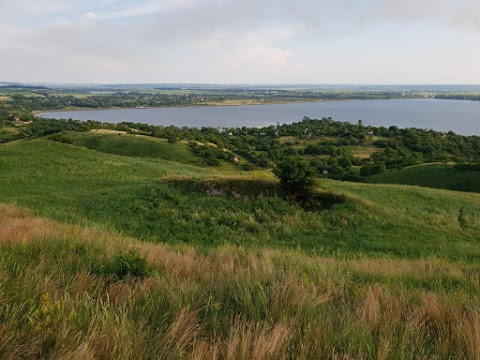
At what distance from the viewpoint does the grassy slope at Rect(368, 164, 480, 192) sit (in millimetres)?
30683

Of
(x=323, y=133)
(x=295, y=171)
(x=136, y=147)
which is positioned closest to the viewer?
(x=295, y=171)

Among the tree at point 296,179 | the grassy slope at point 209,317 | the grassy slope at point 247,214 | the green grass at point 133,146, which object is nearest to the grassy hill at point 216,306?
the grassy slope at point 209,317

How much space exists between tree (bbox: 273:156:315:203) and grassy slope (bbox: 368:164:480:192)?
1991 cm

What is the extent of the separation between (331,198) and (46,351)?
1601cm

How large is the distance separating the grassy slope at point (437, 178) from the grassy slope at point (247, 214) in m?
10.3

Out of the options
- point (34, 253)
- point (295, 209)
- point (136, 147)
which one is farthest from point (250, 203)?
point (136, 147)

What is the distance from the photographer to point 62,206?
1441 cm

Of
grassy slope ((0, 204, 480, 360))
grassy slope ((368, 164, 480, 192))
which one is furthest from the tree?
grassy slope ((368, 164, 480, 192))

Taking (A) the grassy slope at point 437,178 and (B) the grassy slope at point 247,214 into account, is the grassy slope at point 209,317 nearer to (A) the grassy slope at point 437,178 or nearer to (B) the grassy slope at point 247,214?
(B) the grassy slope at point 247,214

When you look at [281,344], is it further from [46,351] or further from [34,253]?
[34,253]

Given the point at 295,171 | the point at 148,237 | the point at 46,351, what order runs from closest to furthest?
the point at 46,351, the point at 148,237, the point at 295,171

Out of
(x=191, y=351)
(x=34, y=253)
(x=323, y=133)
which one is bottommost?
(x=323, y=133)

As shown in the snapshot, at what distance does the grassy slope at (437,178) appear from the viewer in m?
30.7

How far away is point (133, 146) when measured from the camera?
1962 inches
